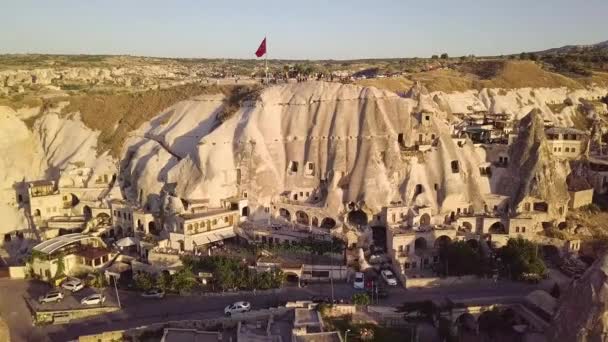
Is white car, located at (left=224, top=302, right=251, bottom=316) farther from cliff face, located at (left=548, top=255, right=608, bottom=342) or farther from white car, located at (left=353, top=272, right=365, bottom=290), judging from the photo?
cliff face, located at (left=548, top=255, right=608, bottom=342)

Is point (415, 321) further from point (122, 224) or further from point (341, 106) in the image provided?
point (122, 224)

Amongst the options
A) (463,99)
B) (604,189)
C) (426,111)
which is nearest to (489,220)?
(426,111)

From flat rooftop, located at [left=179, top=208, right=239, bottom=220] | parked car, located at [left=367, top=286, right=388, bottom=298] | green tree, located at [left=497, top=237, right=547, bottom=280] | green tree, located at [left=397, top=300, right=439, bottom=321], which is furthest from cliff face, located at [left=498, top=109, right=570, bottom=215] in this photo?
flat rooftop, located at [left=179, top=208, right=239, bottom=220]

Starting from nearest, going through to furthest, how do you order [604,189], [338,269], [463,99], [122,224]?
1. [338,269]
2. [122,224]
3. [604,189]
4. [463,99]

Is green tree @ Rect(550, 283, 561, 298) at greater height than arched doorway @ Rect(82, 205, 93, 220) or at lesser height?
lesser

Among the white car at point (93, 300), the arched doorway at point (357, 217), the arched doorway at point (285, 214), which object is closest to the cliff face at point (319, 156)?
the arched doorway at point (357, 217)

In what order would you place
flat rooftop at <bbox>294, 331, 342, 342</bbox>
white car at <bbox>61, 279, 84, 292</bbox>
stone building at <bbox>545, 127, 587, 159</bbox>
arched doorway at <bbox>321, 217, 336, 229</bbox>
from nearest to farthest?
flat rooftop at <bbox>294, 331, 342, 342</bbox> → white car at <bbox>61, 279, 84, 292</bbox> → arched doorway at <bbox>321, 217, 336, 229</bbox> → stone building at <bbox>545, 127, 587, 159</bbox>
